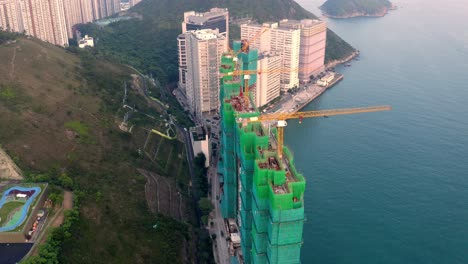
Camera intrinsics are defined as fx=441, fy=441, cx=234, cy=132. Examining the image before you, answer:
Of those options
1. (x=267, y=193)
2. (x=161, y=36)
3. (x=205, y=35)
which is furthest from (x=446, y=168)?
(x=161, y=36)

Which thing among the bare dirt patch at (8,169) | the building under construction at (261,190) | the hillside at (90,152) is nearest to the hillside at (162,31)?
the hillside at (90,152)

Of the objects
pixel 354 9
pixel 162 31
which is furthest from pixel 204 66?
pixel 354 9

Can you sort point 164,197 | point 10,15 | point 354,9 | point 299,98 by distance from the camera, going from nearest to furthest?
point 164,197 → point 299,98 → point 10,15 → point 354,9

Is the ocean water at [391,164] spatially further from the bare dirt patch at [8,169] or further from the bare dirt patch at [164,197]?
the bare dirt patch at [8,169]

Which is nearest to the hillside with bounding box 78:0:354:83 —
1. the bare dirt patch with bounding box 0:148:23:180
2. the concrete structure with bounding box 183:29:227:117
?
the concrete structure with bounding box 183:29:227:117

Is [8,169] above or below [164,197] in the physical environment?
above

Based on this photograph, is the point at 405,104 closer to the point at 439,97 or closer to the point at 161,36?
the point at 439,97

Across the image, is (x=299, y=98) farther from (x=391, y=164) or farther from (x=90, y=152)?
(x=90, y=152)

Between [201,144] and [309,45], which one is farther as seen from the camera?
[309,45]
